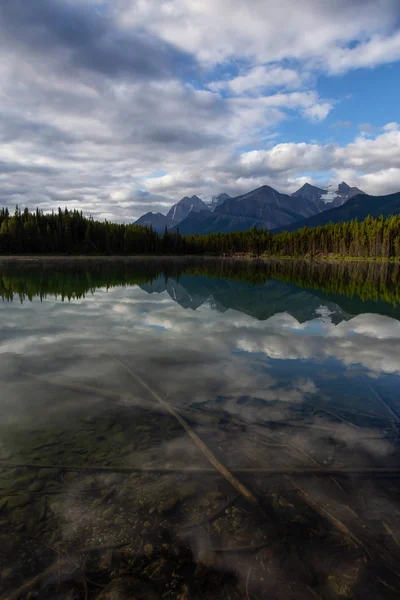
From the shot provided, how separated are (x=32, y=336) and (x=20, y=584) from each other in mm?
14143

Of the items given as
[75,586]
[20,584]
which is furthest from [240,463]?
[20,584]

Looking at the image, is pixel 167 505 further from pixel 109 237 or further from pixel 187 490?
pixel 109 237

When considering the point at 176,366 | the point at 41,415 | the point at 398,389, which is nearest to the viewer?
the point at 41,415

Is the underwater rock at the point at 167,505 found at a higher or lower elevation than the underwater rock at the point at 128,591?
lower

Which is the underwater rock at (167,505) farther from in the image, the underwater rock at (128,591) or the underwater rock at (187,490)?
the underwater rock at (128,591)

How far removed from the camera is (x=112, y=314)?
77.0 ft

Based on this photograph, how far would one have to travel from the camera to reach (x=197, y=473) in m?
6.62

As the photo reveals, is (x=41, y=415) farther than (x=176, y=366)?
No

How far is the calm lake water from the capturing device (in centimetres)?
458

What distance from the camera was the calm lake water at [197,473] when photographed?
4582mm

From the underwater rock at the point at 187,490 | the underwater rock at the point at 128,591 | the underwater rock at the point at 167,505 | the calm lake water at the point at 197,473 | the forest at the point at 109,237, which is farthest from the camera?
the forest at the point at 109,237

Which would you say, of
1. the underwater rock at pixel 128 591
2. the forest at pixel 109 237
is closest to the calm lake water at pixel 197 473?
the underwater rock at pixel 128 591

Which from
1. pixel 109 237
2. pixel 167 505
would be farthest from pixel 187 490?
Result: pixel 109 237

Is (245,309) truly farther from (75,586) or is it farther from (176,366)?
(75,586)
